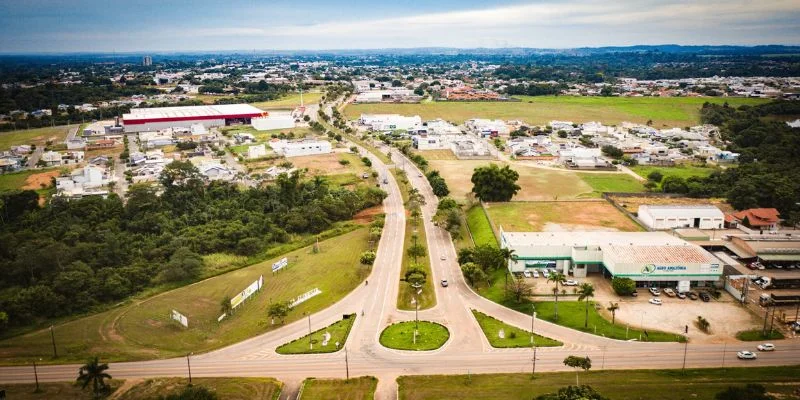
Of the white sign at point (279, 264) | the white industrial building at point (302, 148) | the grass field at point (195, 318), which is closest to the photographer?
the grass field at point (195, 318)

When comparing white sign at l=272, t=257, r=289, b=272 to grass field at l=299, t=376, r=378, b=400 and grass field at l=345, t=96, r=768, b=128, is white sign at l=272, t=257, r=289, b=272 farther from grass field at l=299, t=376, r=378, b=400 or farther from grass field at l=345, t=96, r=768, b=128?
grass field at l=345, t=96, r=768, b=128

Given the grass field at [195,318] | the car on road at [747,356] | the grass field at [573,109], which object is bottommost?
the grass field at [195,318]

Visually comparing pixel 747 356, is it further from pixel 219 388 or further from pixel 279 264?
pixel 279 264

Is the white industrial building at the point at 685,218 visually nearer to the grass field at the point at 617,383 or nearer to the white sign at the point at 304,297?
the grass field at the point at 617,383

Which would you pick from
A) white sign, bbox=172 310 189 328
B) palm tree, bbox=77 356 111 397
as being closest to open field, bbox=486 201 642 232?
white sign, bbox=172 310 189 328

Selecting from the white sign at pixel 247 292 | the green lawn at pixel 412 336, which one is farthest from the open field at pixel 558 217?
the white sign at pixel 247 292

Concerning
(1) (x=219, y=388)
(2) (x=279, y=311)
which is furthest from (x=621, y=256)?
(1) (x=219, y=388)
